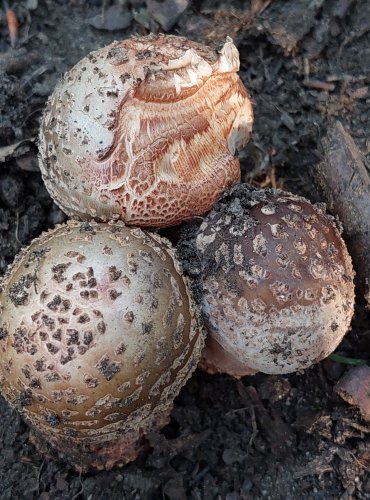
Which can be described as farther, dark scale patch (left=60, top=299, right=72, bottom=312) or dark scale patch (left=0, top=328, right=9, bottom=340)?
dark scale patch (left=0, top=328, right=9, bottom=340)

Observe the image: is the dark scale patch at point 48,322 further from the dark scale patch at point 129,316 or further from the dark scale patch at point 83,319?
the dark scale patch at point 129,316

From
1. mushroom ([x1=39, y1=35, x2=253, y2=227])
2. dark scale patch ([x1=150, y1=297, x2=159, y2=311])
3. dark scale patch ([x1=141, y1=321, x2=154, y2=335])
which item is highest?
mushroom ([x1=39, y1=35, x2=253, y2=227])

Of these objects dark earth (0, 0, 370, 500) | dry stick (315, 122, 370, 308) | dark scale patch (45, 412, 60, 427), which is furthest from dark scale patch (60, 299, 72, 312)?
dry stick (315, 122, 370, 308)

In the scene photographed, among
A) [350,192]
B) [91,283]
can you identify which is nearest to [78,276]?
[91,283]

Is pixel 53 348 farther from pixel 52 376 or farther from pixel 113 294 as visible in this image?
pixel 113 294

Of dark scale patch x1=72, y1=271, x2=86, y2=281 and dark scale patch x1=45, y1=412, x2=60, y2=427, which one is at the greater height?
dark scale patch x1=72, y1=271, x2=86, y2=281

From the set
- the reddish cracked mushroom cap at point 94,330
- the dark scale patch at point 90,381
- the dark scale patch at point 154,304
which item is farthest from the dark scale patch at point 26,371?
the dark scale patch at point 154,304

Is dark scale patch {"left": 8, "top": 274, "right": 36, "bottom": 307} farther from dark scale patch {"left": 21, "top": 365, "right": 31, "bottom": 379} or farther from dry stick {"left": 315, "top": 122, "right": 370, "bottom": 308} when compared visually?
dry stick {"left": 315, "top": 122, "right": 370, "bottom": 308}
